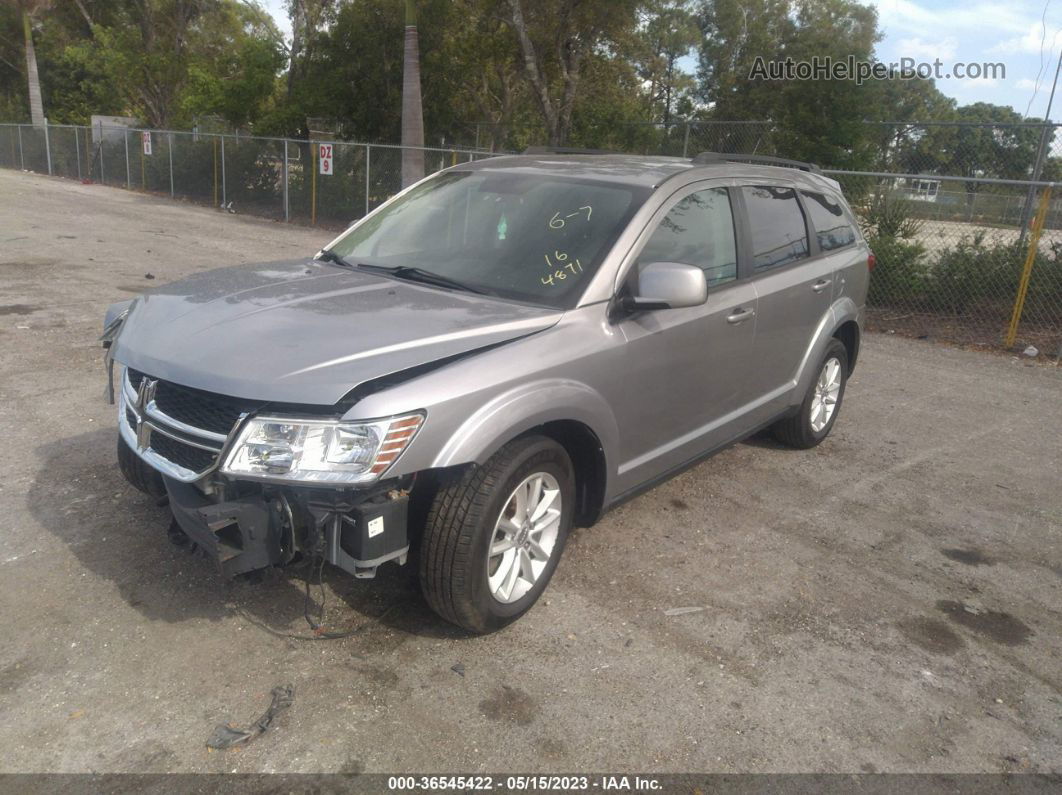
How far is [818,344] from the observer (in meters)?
5.39

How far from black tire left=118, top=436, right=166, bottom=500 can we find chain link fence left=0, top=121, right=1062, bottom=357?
28.3ft

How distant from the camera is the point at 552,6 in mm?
17234

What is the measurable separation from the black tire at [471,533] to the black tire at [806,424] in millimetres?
2769

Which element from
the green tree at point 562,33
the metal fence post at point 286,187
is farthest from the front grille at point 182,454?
the metal fence post at point 286,187

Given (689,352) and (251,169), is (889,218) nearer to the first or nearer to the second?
(689,352)

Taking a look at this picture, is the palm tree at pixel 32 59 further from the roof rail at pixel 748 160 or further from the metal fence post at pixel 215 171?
the roof rail at pixel 748 160

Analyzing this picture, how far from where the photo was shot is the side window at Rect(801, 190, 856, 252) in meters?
5.46

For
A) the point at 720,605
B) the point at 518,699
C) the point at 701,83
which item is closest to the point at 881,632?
the point at 720,605

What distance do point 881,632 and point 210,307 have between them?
3105 mm

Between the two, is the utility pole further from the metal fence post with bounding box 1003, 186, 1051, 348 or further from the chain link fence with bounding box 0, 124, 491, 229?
the chain link fence with bounding box 0, 124, 491, 229

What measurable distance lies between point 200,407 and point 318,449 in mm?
557

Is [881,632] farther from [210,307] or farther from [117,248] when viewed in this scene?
[117,248]

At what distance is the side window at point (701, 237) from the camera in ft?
13.1

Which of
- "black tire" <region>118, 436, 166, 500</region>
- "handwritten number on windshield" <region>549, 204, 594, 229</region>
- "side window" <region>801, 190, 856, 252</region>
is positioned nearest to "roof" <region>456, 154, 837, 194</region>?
"handwritten number on windshield" <region>549, 204, 594, 229</region>
